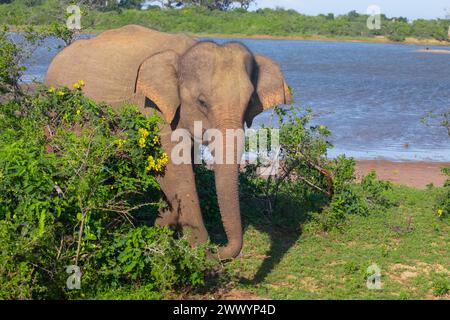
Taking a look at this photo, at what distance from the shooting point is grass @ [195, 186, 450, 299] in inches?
298

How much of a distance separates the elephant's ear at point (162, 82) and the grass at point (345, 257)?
168cm

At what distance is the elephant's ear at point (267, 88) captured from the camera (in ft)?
26.4

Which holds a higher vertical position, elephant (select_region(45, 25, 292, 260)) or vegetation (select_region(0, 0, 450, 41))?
elephant (select_region(45, 25, 292, 260))

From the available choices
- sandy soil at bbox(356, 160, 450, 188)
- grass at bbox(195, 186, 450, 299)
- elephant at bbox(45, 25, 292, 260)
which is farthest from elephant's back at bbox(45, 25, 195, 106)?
sandy soil at bbox(356, 160, 450, 188)

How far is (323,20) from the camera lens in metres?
75.8

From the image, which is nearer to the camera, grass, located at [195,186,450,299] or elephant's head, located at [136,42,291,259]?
elephant's head, located at [136,42,291,259]

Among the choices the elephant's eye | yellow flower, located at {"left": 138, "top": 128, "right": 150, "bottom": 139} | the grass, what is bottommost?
the grass

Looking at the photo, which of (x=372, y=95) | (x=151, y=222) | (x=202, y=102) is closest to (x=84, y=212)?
(x=202, y=102)

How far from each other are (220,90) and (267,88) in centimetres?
112

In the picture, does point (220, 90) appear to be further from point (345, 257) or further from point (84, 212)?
point (345, 257)

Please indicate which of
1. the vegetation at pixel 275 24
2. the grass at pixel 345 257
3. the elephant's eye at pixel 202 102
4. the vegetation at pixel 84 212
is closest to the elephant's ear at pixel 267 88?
the elephant's eye at pixel 202 102

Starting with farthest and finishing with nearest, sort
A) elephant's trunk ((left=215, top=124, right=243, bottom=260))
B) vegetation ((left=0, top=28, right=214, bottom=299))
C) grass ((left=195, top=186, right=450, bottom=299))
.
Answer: grass ((left=195, top=186, right=450, bottom=299))
elephant's trunk ((left=215, top=124, right=243, bottom=260))
vegetation ((left=0, top=28, right=214, bottom=299))

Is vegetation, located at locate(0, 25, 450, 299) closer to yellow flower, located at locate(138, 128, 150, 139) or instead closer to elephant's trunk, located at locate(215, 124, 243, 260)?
yellow flower, located at locate(138, 128, 150, 139)
